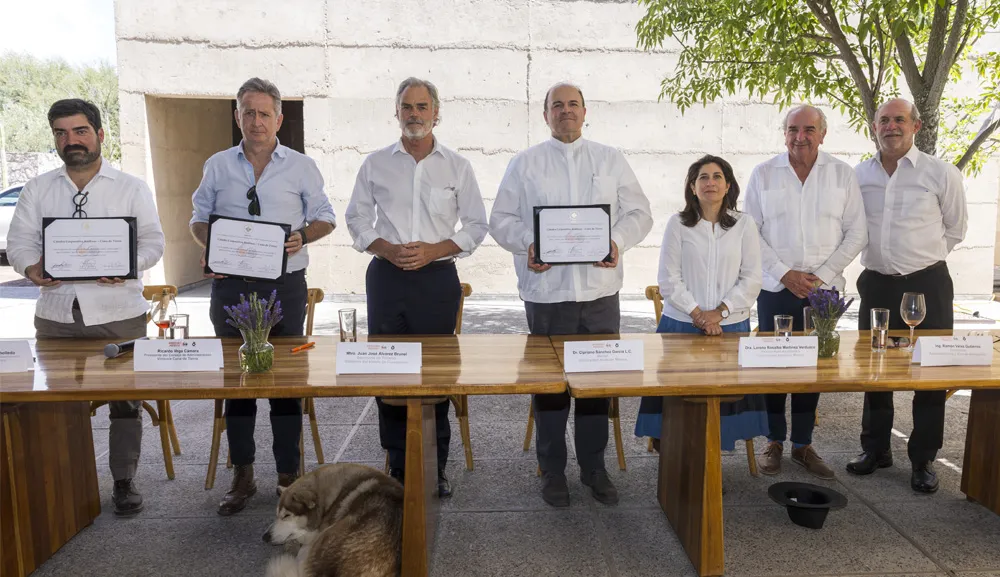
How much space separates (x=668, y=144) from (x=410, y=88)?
6344 mm

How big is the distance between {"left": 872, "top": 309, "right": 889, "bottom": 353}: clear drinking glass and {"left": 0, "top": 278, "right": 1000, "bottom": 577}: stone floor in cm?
78

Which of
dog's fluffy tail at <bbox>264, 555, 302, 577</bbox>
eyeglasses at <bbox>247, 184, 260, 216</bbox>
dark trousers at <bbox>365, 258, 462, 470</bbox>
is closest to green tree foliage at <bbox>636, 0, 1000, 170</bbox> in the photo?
dark trousers at <bbox>365, 258, 462, 470</bbox>

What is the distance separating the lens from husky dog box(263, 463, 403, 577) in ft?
7.23

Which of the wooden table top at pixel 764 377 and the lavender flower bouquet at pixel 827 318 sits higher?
the lavender flower bouquet at pixel 827 318

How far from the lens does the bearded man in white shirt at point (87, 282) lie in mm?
3186

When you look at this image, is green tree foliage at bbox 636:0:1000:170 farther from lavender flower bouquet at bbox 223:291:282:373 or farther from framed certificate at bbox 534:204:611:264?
lavender flower bouquet at bbox 223:291:282:373

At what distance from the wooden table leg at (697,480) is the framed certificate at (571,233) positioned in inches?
28.8

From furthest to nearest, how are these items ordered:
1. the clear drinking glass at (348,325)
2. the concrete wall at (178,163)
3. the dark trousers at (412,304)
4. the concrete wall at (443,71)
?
the concrete wall at (178,163) → the concrete wall at (443,71) → the dark trousers at (412,304) → the clear drinking glass at (348,325)

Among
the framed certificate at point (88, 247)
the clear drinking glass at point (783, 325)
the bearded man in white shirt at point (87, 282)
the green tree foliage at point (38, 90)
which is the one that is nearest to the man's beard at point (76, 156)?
the bearded man in white shirt at point (87, 282)

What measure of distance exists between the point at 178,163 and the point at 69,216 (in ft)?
25.2

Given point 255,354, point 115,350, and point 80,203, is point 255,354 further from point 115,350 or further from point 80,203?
point 80,203

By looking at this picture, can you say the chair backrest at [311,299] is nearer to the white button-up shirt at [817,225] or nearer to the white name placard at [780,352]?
the white name placard at [780,352]

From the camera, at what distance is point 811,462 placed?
12.2ft

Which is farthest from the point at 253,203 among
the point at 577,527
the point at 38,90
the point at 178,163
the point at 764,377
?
the point at 38,90
